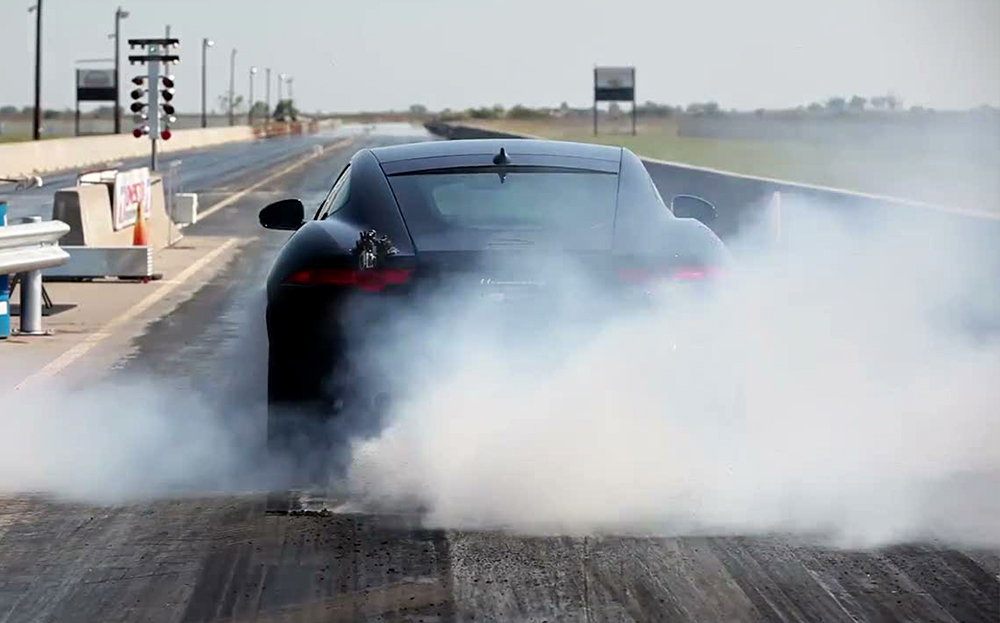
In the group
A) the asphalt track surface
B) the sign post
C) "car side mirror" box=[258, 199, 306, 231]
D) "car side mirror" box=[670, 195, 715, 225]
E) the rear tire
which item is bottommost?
the asphalt track surface

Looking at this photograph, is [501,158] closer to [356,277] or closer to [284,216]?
[356,277]

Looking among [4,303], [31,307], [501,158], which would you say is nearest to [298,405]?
[501,158]

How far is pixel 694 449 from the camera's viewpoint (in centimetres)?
768

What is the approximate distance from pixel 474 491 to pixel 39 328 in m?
7.20

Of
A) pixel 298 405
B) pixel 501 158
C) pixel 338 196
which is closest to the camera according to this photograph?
pixel 298 405

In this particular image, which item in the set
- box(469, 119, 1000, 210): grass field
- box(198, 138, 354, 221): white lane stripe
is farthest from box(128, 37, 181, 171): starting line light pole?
box(469, 119, 1000, 210): grass field

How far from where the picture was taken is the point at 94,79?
14662 cm

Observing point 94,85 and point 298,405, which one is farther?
point 94,85

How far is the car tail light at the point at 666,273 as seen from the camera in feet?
24.1

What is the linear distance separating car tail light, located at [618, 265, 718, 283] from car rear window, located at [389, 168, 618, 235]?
0.86 ft

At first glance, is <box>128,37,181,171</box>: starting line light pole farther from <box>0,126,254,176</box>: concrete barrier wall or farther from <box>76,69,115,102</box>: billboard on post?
<box>76,69,115,102</box>: billboard on post

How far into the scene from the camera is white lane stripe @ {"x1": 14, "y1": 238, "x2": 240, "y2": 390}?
1153 cm

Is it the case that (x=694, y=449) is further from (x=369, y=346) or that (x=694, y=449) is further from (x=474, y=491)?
(x=369, y=346)

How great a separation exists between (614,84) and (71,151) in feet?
294
